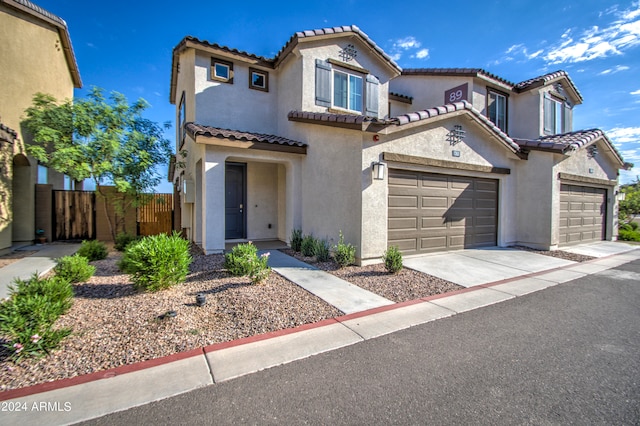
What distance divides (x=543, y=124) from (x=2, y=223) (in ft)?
70.9

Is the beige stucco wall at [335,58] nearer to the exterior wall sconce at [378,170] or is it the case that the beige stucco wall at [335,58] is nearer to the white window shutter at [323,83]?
the white window shutter at [323,83]

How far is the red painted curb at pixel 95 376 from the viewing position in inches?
102

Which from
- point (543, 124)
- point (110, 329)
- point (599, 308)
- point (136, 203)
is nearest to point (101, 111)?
point (136, 203)

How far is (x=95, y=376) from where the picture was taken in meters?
2.83

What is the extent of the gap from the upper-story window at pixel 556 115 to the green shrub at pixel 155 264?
17059 mm

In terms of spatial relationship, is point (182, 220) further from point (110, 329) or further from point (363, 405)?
point (363, 405)

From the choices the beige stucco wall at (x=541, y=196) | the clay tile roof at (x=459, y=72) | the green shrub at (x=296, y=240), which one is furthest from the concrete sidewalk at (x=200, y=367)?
the clay tile roof at (x=459, y=72)

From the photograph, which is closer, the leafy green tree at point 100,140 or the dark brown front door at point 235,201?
the leafy green tree at point 100,140

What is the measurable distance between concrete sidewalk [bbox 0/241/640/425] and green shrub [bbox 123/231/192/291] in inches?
82.4

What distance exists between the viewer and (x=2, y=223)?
8.69m

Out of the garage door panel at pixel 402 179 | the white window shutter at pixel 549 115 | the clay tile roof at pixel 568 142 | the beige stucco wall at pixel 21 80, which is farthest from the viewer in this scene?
the white window shutter at pixel 549 115

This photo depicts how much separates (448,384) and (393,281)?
3430 millimetres

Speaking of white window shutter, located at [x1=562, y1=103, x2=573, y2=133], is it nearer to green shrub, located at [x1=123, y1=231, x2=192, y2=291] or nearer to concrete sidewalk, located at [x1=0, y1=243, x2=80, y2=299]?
green shrub, located at [x1=123, y1=231, x2=192, y2=291]

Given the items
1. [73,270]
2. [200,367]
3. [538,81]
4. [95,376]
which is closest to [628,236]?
[538,81]
